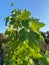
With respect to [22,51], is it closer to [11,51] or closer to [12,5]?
[11,51]

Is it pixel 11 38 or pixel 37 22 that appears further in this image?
pixel 11 38

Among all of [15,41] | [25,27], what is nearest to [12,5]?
[15,41]

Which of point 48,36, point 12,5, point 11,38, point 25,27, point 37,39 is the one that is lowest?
point 37,39

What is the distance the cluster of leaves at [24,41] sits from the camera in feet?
7.21

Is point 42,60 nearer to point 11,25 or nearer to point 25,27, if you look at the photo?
point 25,27

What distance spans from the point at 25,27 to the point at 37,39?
7.9 inches

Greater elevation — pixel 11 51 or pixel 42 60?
pixel 11 51

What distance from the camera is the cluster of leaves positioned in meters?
2.20

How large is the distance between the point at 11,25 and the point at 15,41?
384 millimetres

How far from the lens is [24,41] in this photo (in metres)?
2.53

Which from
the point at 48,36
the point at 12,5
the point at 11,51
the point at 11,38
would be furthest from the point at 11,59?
the point at 48,36

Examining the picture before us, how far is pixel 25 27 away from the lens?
2.32 meters

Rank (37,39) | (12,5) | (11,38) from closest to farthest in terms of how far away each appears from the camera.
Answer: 1. (37,39)
2. (11,38)
3. (12,5)

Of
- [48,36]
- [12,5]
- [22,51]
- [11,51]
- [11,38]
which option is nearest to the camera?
[22,51]
